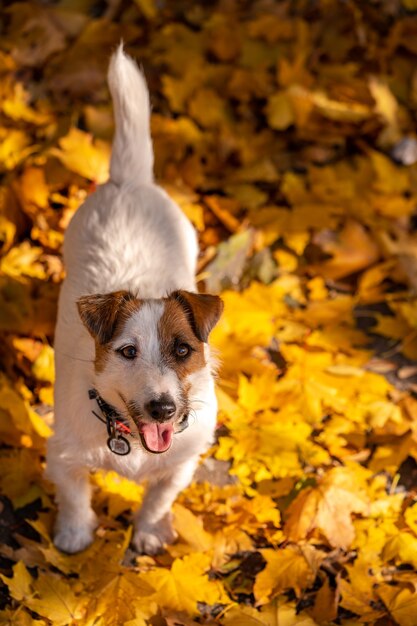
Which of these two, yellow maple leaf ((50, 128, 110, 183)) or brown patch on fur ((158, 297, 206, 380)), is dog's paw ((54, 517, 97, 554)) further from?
yellow maple leaf ((50, 128, 110, 183))

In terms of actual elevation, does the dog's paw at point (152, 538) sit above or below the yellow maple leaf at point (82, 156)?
below

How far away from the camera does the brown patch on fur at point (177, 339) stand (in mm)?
2883

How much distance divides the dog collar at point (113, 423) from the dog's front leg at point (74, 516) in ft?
1.37

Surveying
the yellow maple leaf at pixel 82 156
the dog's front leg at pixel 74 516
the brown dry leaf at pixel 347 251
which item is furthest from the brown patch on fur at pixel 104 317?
the brown dry leaf at pixel 347 251

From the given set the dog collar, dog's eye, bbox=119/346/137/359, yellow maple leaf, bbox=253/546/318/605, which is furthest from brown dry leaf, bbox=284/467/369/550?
dog's eye, bbox=119/346/137/359

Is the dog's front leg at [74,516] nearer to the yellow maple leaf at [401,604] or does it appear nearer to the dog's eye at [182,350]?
the dog's eye at [182,350]

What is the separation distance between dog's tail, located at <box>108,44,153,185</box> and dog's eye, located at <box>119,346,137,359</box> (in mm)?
1305

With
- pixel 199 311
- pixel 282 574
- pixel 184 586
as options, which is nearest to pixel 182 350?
pixel 199 311

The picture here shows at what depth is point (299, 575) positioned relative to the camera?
134 inches

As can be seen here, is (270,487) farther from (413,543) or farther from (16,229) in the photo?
(16,229)

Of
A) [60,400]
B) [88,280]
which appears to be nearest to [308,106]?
[88,280]

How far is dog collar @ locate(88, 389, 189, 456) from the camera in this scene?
2.96 meters

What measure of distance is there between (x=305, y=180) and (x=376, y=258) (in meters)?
0.84

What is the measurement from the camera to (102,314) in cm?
288
